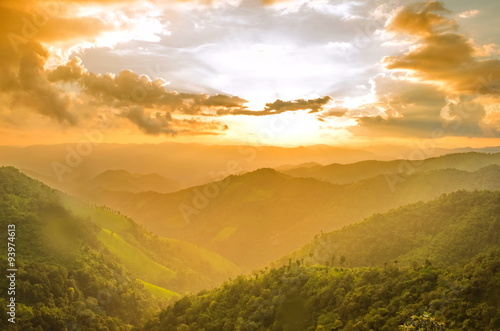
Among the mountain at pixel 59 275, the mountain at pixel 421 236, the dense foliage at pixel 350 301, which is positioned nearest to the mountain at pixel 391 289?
the dense foliage at pixel 350 301

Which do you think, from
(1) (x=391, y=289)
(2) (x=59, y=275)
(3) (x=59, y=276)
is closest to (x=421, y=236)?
(1) (x=391, y=289)

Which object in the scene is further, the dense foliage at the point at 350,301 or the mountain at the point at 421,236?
the mountain at the point at 421,236

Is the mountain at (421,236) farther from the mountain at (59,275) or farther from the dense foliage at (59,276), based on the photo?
the dense foliage at (59,276)

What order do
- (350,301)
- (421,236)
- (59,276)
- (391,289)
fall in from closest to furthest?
(391,289) < (350,301) < (59,276) < (421,236)

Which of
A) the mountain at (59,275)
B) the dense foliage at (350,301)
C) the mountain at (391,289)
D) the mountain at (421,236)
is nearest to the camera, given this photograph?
the dense foliage at (350,301)

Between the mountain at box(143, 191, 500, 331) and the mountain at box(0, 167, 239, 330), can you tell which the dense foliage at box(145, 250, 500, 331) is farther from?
the mountain at box(0, 167, 239, 330)

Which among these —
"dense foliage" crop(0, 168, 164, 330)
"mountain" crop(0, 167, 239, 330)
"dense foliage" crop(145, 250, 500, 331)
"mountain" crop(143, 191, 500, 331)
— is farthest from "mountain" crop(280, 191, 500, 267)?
"dense foliage" crop(0, 168, 164, 330)

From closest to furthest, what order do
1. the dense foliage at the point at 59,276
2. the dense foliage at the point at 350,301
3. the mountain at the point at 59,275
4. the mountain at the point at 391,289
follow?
1. the dense foliage at the point at 350,301
2. the mountain at the point at 391,289
3. the dense foliage at the point at 59,276
4. the mountain at the point at 59,275

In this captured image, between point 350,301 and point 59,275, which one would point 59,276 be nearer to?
point 59,275
